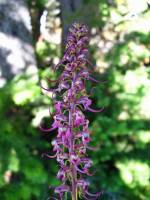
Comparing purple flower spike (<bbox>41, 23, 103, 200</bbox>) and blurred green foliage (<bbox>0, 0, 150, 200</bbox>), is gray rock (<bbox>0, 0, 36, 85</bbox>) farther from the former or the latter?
purple flower spike (<bbox>41, 23, 103, 200</bbox>)

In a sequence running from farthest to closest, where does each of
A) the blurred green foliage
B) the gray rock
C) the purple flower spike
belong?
1. the gray rock
2. the blurred green foliage
3. the purple flower spike

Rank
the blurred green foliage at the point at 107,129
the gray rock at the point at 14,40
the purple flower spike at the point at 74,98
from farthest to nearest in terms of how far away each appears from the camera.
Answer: the gray rock at the point at 14,40, the blurred green foliage at the point at 107,129, the purple flower spike at the point at 74,98

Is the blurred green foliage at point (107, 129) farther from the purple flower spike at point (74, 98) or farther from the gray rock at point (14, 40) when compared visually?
the purple flower spike at point (74, 98)

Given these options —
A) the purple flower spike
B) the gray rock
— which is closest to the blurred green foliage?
the gray rock

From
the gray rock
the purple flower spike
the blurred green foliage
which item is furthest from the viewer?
the gray rock

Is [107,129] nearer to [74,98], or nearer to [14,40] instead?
[14,40]

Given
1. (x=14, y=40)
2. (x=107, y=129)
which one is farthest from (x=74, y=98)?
(x=14, y=40)

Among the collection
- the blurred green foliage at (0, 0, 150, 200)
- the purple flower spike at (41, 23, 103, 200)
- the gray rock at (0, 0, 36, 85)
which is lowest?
the purple flower spike at (41, 23, 103, 200)

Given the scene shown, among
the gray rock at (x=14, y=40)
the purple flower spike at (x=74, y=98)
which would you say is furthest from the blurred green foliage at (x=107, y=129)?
the purple flower spike at (x=74, y=98)

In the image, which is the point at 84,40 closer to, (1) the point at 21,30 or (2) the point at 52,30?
(1) the point at 21,30

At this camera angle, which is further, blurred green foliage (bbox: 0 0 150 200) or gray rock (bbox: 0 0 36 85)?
gray rock (bbox: 0 0 36 85)
